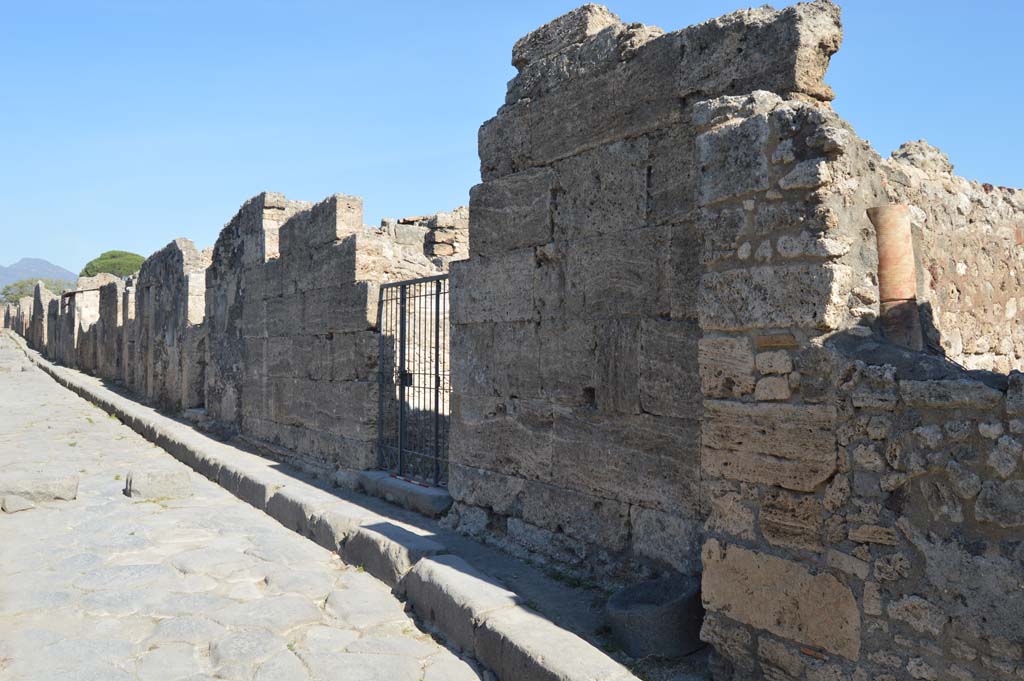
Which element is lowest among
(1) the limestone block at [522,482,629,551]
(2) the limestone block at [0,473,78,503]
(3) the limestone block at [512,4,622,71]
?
(2) the limestone block at [0,473,78,503]

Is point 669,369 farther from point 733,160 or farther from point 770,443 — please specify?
point 733,160

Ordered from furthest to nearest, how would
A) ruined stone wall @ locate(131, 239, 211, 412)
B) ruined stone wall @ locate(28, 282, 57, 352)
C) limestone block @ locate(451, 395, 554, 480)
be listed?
ruined stone wall @ locate(28, 282, 57, 352) < ruined stone wall @ locate(131, 239, 211, 412) < limestone block @ locate(451, 395, 554, 480)

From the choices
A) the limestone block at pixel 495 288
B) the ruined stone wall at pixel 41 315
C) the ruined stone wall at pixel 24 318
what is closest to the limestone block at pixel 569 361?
the limestone block at pixel 495 288

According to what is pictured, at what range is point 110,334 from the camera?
20.7 m

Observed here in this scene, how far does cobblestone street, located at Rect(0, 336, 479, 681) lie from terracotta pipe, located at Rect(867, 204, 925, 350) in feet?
8.16

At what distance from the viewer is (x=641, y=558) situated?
444 cm

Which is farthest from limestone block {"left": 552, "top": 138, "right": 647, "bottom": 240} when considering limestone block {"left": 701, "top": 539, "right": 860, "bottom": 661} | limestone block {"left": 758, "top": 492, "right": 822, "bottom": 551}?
limestone block {"left": 701, "top": 539, "right": 860, "bottom": 661}

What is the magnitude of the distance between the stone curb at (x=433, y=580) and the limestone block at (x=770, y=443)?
3.24ft

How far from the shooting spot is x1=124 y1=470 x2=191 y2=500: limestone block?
7.23 m

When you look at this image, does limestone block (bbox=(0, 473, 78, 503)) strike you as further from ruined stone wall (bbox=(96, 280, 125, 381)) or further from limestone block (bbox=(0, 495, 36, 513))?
ruined stone wall (bbox=(96, 280, 125, 381))

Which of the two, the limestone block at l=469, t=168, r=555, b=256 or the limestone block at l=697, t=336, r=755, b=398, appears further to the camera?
the limestone block at l=469, t=168, r=555, b=256

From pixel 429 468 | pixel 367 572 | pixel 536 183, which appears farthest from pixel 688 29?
pixel 429 468

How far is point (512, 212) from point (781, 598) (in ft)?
10.8

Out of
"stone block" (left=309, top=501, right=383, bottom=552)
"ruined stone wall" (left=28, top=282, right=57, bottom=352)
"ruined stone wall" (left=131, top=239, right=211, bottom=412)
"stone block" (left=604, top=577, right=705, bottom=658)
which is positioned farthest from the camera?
"ruined stone wall" (left=28, top=282, right=57, bottom=352)
